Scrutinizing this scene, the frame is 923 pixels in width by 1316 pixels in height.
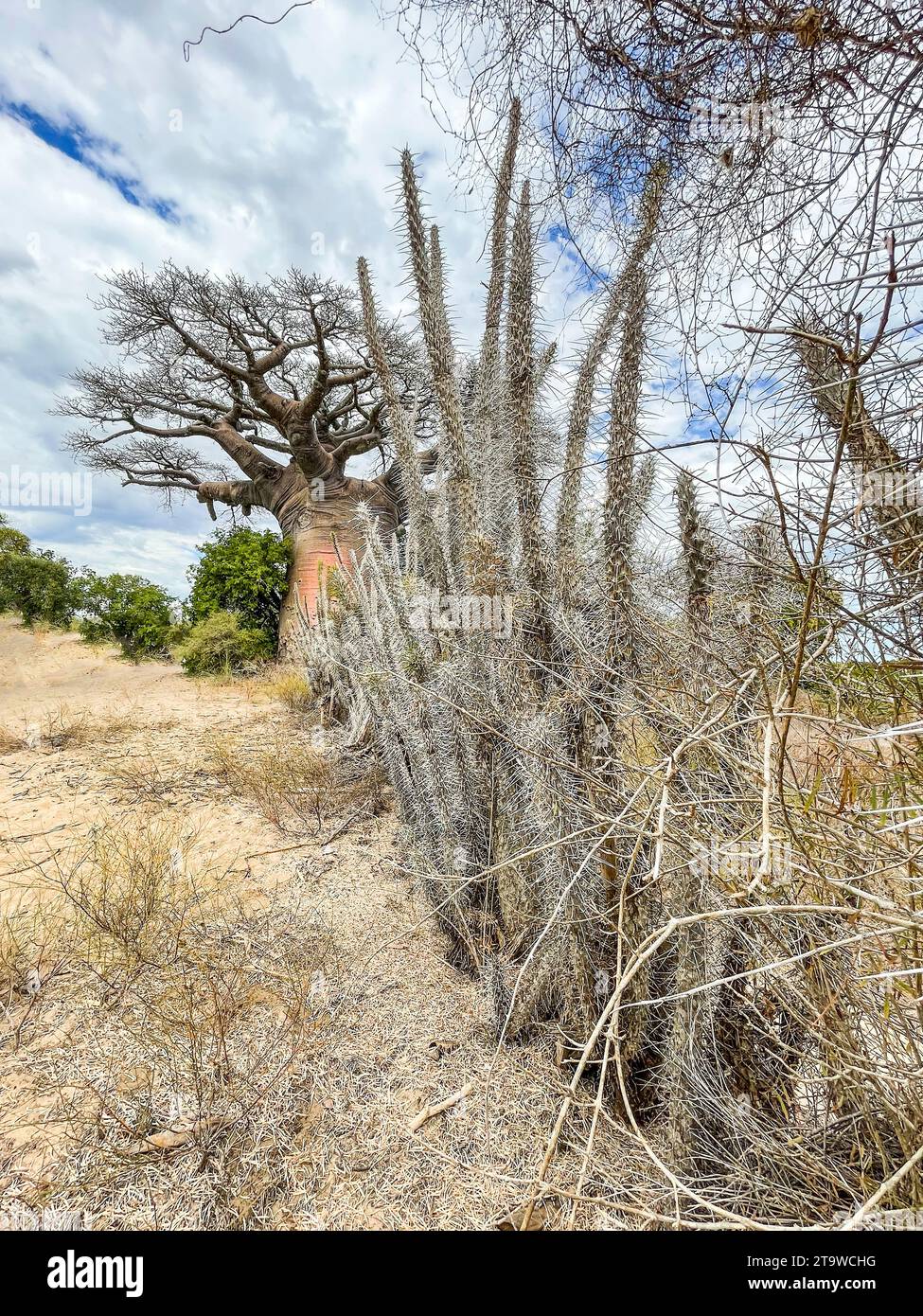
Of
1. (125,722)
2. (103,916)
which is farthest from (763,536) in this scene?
(125,722)

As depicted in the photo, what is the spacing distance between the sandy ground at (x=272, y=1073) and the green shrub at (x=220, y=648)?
540cm

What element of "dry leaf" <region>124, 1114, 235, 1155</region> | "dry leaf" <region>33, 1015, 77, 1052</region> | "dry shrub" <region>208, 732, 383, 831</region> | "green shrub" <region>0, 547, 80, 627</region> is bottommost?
"dry leaf" <region>124, 1114, 235, 1155</region>

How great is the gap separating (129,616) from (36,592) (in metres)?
2.47

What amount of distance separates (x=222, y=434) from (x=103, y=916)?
1025cm

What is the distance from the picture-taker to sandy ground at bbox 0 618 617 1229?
4.20 feet

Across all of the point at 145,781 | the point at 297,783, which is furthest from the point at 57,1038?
the point at 145,781

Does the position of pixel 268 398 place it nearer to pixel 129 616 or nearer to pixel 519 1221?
pixel 129 616

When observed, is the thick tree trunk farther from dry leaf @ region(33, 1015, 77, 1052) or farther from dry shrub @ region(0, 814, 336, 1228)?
dry leaf @ region(33, 1015, 77, 1052)

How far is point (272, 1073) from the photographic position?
1575mm

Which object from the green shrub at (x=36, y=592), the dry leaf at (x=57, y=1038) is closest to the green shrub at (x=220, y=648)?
the green shrub at (x=36, y=592)

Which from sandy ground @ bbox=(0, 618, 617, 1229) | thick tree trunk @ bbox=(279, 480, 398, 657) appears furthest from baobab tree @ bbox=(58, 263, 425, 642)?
sandy ground @ bbox=(0, 618, 617, 1229)

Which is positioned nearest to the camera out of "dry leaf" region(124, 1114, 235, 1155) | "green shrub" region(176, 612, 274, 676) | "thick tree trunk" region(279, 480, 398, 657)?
"dry leaf" region(124, 1114, 235, 1155)

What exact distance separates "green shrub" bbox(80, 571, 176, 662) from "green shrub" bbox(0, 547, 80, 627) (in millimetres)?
837
